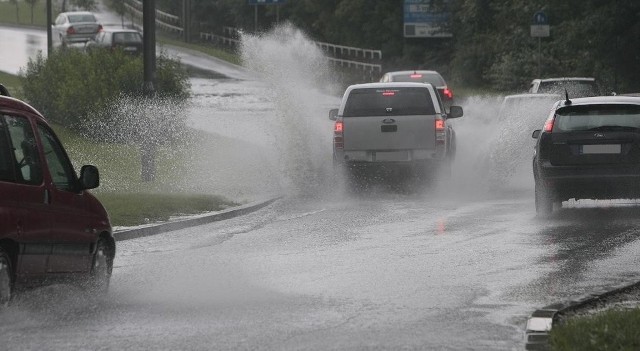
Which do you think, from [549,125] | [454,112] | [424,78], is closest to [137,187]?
[454,112]

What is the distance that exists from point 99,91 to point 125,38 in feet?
101

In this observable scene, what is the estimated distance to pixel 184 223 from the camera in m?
20.9

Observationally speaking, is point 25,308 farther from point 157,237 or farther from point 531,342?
point 157,237

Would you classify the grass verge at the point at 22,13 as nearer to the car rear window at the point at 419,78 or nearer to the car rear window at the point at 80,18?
the car rear window at the point at 80,18

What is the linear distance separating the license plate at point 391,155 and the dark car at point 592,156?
5594mm

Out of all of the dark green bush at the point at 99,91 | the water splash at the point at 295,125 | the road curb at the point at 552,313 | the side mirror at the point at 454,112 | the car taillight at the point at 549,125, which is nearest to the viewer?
the road curb at the point at 552,313

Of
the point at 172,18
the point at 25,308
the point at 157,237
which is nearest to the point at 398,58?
the point at 172,18

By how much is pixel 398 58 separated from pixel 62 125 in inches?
1779

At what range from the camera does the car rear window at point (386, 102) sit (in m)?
27.1

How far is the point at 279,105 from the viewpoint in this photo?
113 feet

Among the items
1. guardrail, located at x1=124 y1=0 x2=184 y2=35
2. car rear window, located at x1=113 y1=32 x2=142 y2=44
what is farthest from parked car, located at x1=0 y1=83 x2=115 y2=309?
guardrail, located at x1=124 y1=0 x2=184 y2=35

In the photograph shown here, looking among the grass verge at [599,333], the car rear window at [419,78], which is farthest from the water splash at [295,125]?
the grass verge at [599,333]

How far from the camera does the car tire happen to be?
1157 centimetres

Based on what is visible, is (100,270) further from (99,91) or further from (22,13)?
(22,13)
